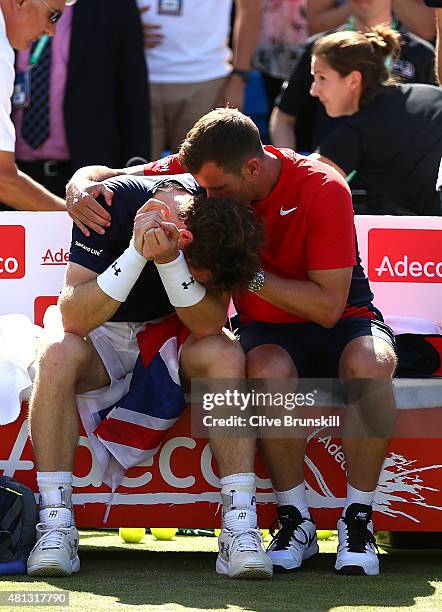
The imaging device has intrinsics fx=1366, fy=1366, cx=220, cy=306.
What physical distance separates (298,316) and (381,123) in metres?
1.68

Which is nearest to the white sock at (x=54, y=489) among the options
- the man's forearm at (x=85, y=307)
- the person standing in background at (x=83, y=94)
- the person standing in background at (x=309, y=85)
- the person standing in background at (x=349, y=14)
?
the man's forearm at (x=85, y=307)

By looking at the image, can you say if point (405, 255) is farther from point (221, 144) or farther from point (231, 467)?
point (231, 467)

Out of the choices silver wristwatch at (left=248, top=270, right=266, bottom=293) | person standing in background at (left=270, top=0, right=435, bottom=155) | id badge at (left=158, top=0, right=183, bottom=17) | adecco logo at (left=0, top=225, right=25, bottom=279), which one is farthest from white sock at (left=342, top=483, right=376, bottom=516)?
id badge at (left=158, top=0, right=183, bottom=17)

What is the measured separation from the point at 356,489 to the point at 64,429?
0.95m

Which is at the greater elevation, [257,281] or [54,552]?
[257,281]

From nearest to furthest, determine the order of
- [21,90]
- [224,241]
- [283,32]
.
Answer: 1. [224,241]
2. [21,90]
3. [283,32]

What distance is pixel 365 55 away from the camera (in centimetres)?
600

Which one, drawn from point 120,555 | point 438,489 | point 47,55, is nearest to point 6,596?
point 120,555

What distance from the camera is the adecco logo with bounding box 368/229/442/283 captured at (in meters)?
5.11

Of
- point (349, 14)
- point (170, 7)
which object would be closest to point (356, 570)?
point (170, 7)

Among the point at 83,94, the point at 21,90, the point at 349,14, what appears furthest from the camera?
the point at 349,14

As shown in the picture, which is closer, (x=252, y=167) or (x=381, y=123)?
(x=252, y=167)

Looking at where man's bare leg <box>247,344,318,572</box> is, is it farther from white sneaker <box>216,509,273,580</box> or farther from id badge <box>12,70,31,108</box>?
id badge <box>12,70,31,108</box>

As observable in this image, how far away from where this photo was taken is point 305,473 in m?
4.58
